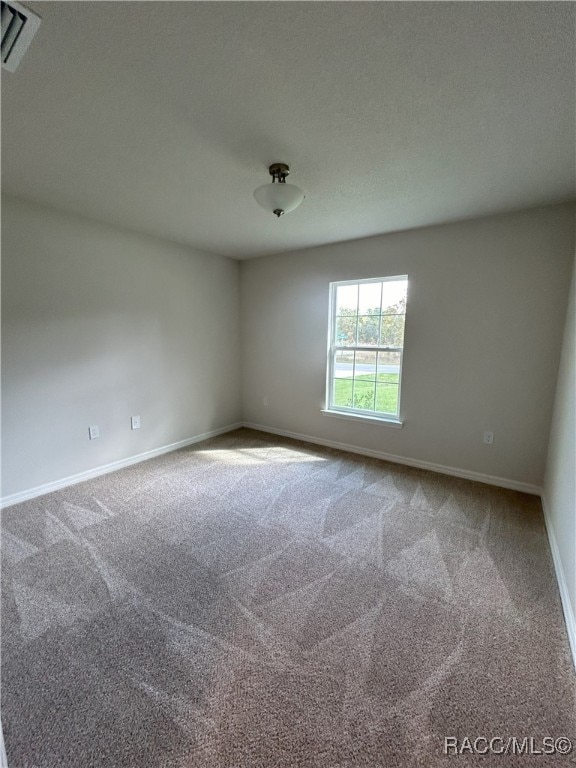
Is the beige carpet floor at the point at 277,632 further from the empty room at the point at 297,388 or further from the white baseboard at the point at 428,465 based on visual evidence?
the white baseboard at the point at 428,465

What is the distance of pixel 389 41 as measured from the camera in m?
1.10

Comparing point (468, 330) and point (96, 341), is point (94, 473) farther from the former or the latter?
point (468, 330)

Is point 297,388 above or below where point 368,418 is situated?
above

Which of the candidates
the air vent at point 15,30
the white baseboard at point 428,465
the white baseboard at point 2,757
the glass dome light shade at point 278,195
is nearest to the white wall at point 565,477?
the white baseboard at point 428,465

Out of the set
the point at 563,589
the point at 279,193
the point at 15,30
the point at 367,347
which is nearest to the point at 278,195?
the point at 279,193

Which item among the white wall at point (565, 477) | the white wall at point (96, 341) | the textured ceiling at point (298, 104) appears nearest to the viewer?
the textured ceiling at point (298, 104)

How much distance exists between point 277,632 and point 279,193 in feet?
7.53

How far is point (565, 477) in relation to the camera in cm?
190

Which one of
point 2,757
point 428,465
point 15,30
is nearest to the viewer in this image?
point 2,757

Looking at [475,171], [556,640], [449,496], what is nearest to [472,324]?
[475,171]

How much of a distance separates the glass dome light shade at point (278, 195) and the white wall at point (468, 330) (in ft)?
3.04

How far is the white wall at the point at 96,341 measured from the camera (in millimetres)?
2471

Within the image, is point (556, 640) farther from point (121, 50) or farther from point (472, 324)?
point (121, 50)

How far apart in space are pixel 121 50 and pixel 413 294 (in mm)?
2713
